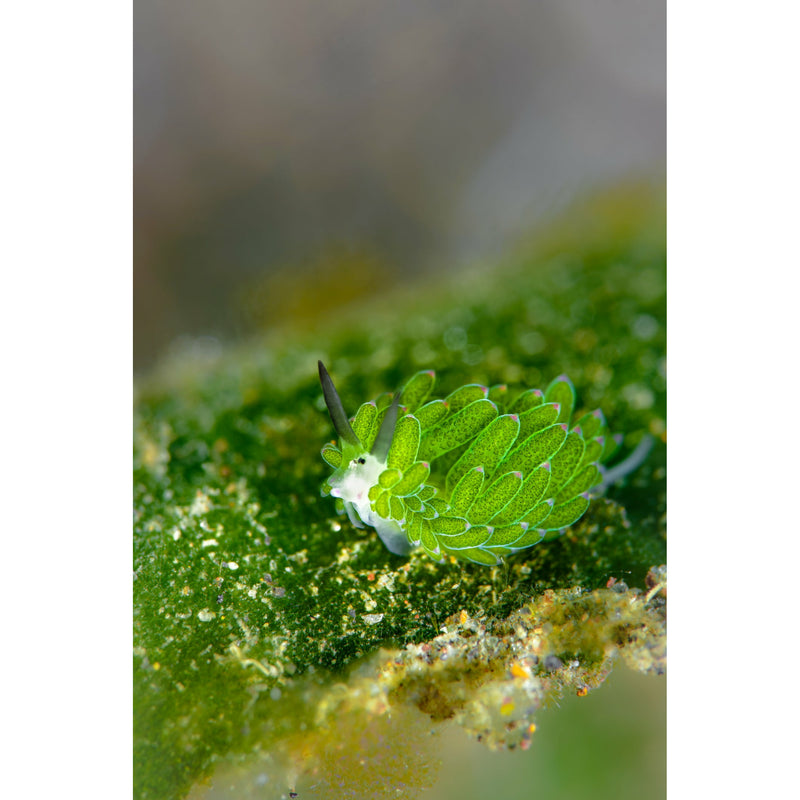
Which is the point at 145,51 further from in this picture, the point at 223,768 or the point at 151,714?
the point at 223,768

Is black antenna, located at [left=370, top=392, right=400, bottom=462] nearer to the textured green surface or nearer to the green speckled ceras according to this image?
the green speckled ceras

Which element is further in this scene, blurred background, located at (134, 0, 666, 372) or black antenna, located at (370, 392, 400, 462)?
blurred background, located at (134, 0, 666, 372)

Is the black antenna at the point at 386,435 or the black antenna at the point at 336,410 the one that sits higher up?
the black antenna at the point at 336,410

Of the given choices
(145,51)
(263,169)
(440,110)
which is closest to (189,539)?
(145,51)

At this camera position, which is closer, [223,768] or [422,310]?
[223,768]

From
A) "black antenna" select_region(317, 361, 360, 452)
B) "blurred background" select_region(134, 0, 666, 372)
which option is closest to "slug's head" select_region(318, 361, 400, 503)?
"black antenna" select_region(317, 361, 360, 452)

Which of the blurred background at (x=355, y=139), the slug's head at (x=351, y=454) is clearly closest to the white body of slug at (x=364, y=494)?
the slug's head at (x=351, y=454)

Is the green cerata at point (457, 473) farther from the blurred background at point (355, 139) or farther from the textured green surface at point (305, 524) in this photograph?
the blurred background at point (355, 139)
